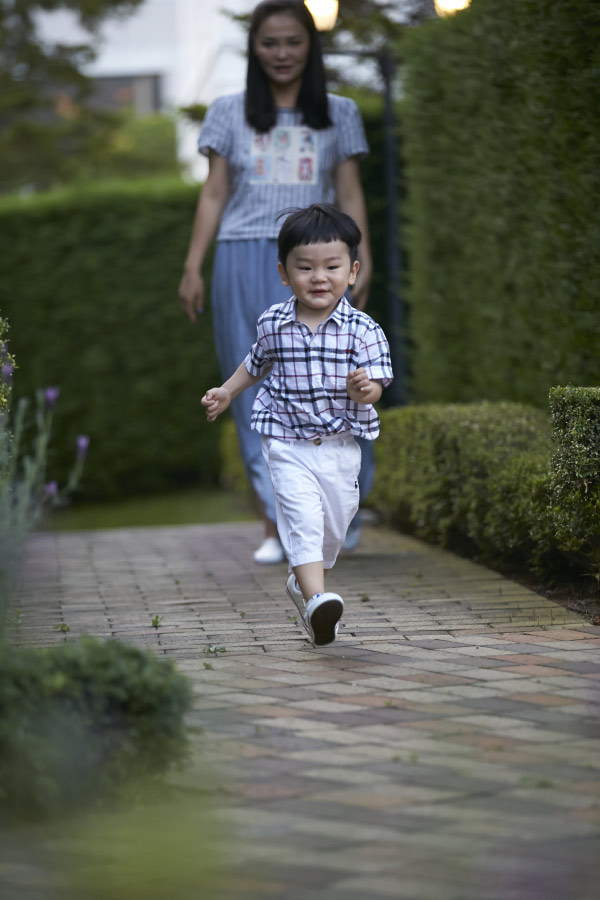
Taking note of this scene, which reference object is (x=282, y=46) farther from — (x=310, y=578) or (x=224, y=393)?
(x=310, y=578)

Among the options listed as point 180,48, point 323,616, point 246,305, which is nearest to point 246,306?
point 246,305

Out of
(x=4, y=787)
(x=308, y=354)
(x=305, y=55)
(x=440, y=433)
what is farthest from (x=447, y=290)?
(x=4, y=787)

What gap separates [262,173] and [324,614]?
263 cm

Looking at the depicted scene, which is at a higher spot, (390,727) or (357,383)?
(357,383)

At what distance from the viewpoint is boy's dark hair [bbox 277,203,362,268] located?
4.07m

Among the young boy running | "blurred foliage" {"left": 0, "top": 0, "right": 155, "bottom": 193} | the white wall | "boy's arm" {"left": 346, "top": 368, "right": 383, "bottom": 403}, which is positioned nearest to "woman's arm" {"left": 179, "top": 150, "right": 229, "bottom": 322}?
the young boy running

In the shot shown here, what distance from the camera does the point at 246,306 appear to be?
5816mm

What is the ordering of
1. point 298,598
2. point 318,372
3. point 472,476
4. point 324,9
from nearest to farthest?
point 298,598 → point 318,372 → point 472,476 → point 324,9

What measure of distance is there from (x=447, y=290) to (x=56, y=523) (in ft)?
13.9

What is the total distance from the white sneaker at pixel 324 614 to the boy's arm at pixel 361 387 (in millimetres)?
634

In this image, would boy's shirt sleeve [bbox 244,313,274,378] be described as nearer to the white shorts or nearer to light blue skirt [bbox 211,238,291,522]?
the white shorts

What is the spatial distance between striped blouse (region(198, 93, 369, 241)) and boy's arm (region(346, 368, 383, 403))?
192cm

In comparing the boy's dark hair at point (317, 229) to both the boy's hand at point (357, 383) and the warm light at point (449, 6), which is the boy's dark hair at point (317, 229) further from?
the warm light at point (449, 6)

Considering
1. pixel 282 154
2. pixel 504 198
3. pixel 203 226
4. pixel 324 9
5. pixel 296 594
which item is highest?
pixel 324 9
